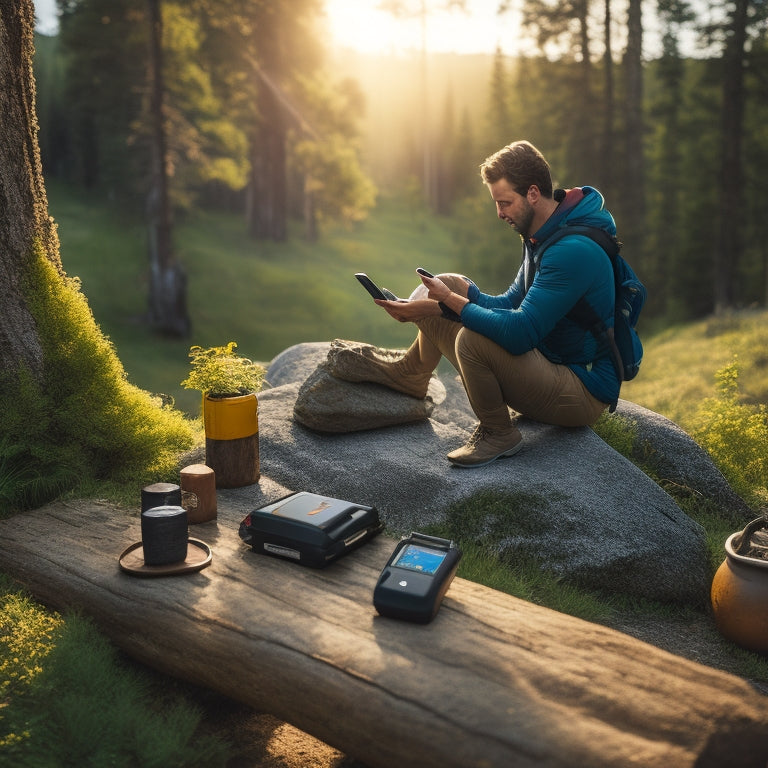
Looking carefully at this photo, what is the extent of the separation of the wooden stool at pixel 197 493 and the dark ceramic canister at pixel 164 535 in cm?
43

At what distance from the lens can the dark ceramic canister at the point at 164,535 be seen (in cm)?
329

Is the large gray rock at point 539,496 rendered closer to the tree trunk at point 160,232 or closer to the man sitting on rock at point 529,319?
the man sitting on rock at point 529,319

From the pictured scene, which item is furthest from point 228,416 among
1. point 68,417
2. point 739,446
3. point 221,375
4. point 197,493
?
point 739,446

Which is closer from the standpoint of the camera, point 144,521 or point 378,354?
point 144,521

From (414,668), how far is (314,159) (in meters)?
19.7

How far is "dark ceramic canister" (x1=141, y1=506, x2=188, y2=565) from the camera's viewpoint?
3.29 m

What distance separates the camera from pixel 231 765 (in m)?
2.90

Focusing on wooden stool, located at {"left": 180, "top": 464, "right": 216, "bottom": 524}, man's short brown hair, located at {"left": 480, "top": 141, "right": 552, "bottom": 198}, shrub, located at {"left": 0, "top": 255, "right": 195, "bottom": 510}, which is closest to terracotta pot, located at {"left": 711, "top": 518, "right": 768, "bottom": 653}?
man's short brown hair, located at {"left": 480, "top": 141, "right": 552, "bottom": 198}

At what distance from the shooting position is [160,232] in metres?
16.6

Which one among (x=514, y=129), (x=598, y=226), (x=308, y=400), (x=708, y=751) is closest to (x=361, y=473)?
(x=308, y=400)

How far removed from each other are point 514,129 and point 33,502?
28724 millimetres

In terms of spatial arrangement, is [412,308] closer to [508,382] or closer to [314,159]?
[508,382]

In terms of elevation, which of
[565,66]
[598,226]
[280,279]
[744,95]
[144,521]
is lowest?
[280,279]

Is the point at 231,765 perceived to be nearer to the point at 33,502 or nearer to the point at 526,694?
the point at 526,694
